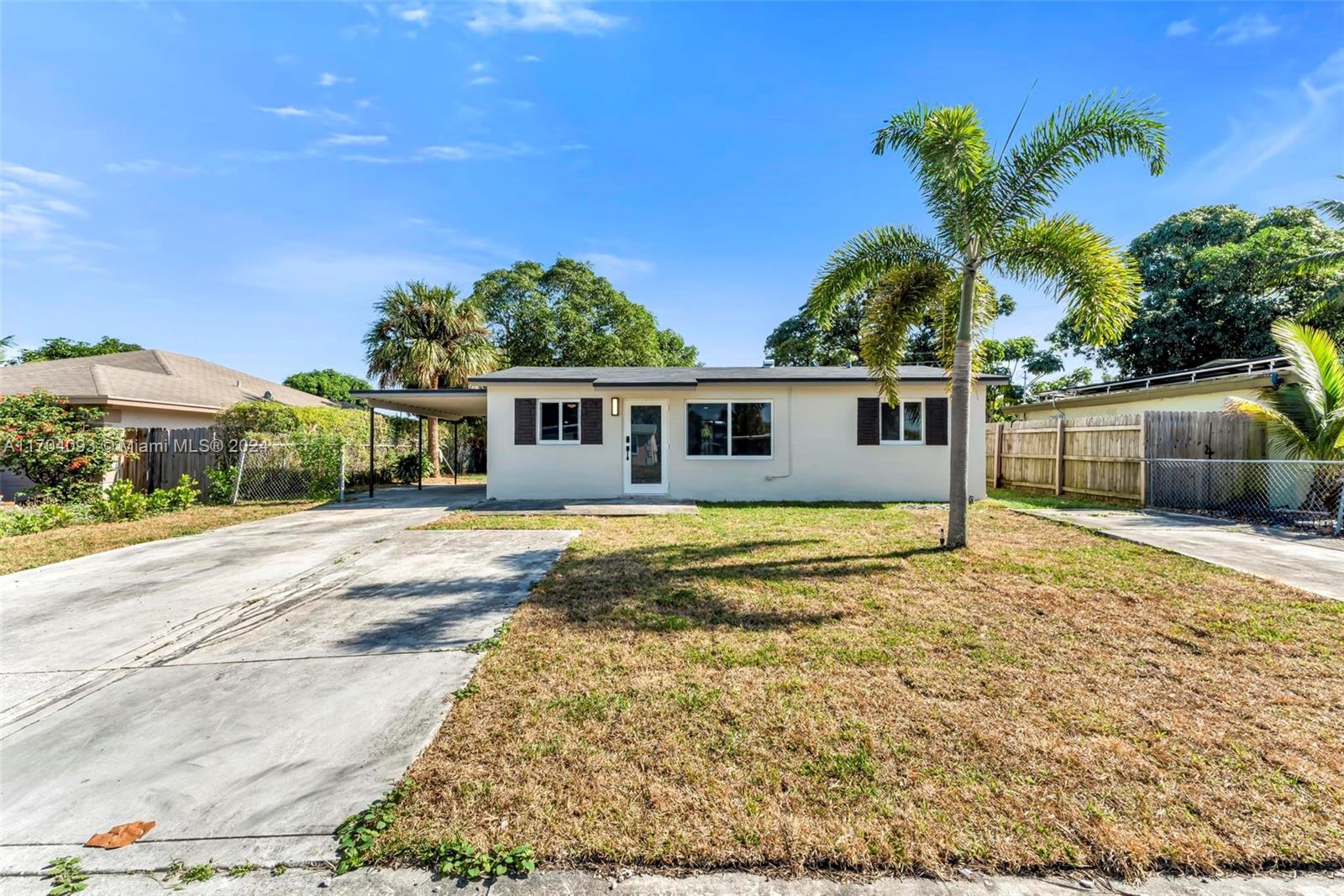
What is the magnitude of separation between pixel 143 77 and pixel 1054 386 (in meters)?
35.4

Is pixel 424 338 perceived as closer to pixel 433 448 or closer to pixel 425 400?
pixel 433 448

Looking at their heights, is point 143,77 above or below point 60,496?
above

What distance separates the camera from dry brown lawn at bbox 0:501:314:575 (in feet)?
22.0

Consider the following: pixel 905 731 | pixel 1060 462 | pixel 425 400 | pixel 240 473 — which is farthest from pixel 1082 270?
pixel 240 473

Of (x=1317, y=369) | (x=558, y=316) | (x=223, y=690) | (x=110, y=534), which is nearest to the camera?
(x=223, y=690)

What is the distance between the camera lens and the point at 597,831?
201cm

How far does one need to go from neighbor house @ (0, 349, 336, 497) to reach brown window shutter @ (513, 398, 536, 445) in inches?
372

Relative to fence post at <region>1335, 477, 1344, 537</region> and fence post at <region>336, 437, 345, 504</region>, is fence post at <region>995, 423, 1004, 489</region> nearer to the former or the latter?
fence post at <region>1335, 477, 1344, 537</region>

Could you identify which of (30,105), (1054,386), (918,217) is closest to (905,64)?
(918,217)

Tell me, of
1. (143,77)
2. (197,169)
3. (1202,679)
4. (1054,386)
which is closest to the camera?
(1202,679)

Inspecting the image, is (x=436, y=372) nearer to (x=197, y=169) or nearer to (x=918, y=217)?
(x=197, y=169)

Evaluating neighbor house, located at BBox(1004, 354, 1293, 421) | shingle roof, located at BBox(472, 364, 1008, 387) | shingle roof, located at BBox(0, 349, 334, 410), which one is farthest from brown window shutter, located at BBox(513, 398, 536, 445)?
neighbor house, located at BBox(1004, 354, 1293, 421)

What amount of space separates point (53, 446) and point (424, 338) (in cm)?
1114

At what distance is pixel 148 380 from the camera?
601 inches
